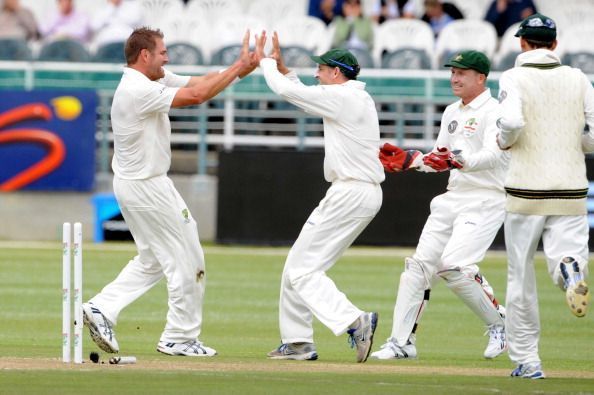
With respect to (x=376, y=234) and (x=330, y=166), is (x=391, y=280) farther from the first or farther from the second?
(x=330, y=166)

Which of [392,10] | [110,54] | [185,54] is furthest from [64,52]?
[392,10]

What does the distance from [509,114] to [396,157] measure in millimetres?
1277

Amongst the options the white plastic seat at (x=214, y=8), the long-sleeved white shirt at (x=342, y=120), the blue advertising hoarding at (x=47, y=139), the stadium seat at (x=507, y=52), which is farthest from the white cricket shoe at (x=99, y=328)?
the white plastic seat at (x=214, y=8)

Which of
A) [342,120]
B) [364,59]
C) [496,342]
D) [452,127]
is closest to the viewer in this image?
[342,120]

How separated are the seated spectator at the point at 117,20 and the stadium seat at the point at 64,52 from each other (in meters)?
0.49

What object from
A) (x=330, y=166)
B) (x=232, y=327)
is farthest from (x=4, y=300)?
(x=330, y=166)

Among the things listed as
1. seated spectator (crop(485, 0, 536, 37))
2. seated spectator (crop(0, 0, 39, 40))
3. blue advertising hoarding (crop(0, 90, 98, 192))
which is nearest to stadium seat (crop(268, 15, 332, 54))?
seated spectator (crop(485, 0, 536, 37))

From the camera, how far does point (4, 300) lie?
13508 millimetres

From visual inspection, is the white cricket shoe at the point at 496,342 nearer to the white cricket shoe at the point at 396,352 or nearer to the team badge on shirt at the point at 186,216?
the white cricket shoe at the point at 396,352

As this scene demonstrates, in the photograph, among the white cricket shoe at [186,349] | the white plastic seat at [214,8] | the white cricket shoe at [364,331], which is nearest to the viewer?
the white cricket shoe at [364,331]

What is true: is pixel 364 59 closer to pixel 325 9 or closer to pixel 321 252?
pixel 325 9

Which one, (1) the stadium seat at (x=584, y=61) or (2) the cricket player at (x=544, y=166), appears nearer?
(2) the cricket player at (x=544, y=166)

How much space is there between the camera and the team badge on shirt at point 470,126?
1000cm

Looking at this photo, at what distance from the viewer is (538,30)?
330 inches
